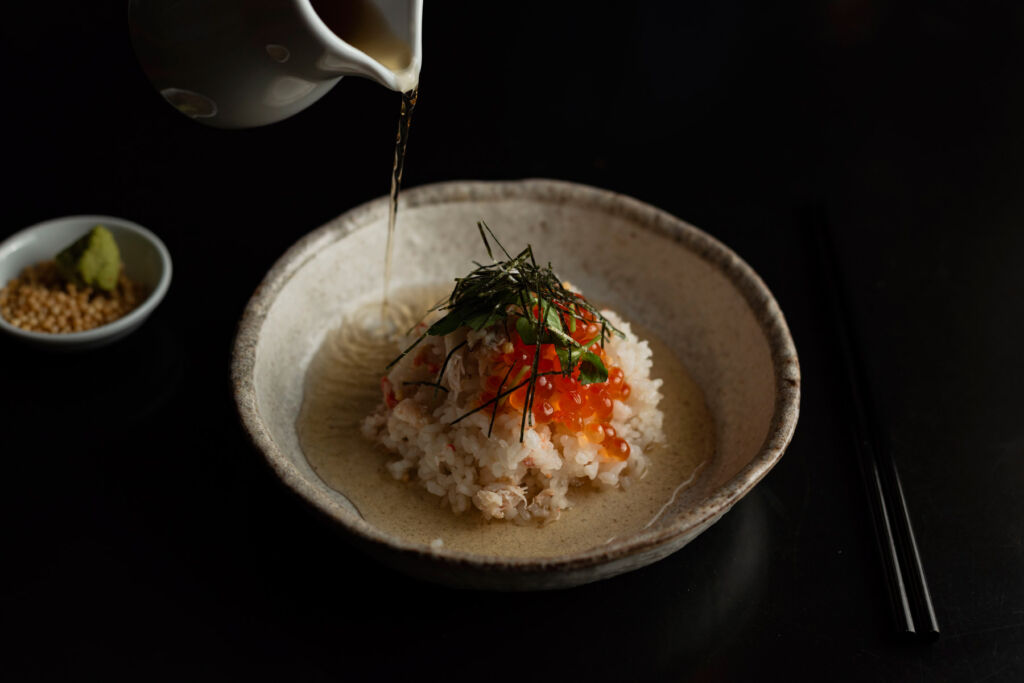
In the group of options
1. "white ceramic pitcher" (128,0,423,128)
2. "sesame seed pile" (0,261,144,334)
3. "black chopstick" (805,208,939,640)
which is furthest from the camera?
"sesame seed pile" (0,261,144,334)

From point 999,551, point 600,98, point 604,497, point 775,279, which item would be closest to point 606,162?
point 600,98

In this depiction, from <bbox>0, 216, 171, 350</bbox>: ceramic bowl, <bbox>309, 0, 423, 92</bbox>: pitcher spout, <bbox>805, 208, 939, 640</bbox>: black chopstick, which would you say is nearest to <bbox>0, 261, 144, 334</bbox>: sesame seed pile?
<bbox>0, 216, 171, 350</bbox>: ceramic bowl

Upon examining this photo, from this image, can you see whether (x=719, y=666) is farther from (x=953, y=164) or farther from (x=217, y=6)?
(x=953, y=164)

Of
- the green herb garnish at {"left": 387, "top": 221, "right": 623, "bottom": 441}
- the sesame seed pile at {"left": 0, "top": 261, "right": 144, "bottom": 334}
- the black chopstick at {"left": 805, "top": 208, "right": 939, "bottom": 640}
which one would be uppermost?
the sesame seed pile at {"left": 0, "top": 261, "right": 144, "bottom": 334}

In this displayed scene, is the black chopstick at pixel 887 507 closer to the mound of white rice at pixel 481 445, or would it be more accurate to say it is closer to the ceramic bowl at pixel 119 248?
the mound of white rice at pixel 481 445

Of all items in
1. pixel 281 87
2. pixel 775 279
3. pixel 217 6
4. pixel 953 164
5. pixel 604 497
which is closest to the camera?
pixel 217 6

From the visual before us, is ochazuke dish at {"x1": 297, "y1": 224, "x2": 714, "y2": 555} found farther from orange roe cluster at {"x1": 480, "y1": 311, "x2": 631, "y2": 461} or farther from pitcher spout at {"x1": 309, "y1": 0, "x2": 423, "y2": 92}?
pitcher spout at {"x1": 309, "y1": 0, "x2": 423, "y2": 92}
